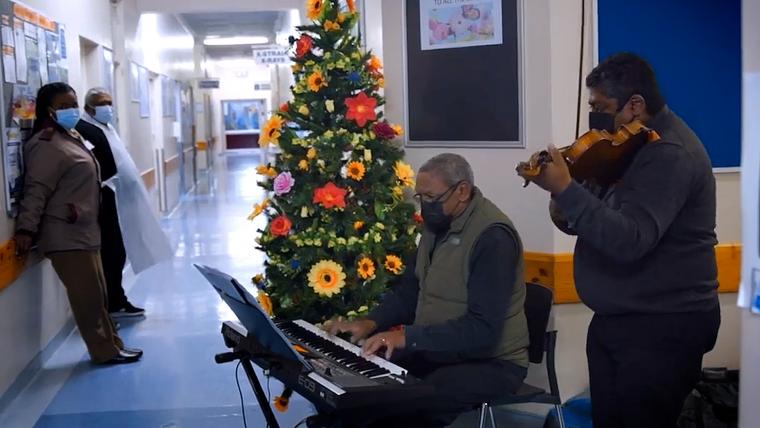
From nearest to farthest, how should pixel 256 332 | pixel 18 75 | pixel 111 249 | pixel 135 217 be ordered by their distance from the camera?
1. pixel 256 332
2. pixel 18 75
3. pixel 135 217
4. pixel 111 249

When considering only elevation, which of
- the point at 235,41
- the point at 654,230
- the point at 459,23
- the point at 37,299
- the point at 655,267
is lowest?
the point at 37,299

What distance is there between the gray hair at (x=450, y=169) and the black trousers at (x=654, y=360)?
2.14 feet

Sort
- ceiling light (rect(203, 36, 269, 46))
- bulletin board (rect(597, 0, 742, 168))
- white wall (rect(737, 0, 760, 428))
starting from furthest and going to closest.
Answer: ceiling light (rect(203, 36, 269, 46))
bulletin board (rect(597, 0, 742, 168))
white wall (rect(737, 0, 760, 428))

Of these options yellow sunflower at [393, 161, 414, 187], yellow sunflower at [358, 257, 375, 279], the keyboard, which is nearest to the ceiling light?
yellow sunflower at [393, 161, 414, 187]

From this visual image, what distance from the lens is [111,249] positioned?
5.88m

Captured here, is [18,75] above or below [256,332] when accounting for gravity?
above

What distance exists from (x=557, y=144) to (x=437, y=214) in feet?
2.97

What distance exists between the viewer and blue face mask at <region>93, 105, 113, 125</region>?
5531 millimetres

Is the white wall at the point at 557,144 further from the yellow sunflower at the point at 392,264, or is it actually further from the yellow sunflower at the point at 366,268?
the yellow sunflower at the point at 366,268

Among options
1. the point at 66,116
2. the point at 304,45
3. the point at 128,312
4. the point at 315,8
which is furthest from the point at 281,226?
the point at 128,312

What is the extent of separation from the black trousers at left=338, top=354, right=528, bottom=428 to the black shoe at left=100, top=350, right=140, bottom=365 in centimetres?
260

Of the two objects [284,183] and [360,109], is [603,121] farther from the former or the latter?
[284,183]

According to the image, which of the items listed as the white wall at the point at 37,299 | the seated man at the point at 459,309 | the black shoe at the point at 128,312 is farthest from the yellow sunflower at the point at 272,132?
the black shoe at the point at 128,312

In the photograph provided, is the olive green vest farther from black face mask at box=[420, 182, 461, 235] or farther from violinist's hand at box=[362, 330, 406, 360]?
violinist's hand at box=[362, 330, 406, 360]
